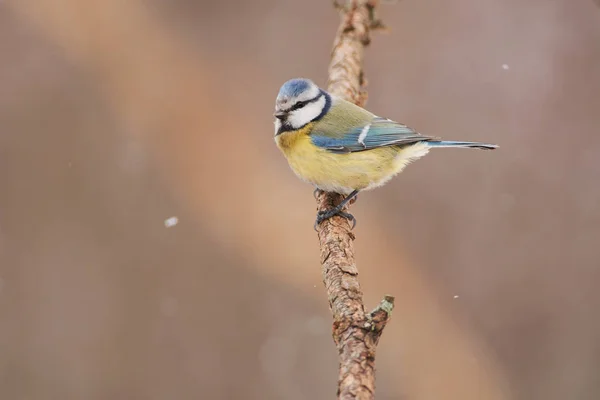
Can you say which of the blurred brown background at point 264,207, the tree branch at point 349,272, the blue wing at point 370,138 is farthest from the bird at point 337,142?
the blurred brown background at point 264,207

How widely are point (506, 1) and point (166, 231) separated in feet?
7.02

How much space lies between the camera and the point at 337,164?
1.98 metres

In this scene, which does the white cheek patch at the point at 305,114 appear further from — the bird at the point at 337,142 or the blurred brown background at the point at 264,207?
the blurred brown background at the point at 264,207

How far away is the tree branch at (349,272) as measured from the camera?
1.10m

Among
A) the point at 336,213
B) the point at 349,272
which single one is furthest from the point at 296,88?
the point at 349,272

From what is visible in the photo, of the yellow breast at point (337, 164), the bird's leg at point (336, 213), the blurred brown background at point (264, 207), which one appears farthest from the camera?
the blurred brown background at point (264, 207)

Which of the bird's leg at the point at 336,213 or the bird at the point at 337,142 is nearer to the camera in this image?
the bird's leg at the point at 336,213

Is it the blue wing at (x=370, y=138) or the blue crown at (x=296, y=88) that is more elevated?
the blue crown at (x=296, y=88)

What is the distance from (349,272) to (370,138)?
691 mm

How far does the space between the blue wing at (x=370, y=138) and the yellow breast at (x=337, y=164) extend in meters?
0.02

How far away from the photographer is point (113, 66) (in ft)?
12.5

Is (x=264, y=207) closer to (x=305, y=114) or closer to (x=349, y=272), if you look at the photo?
(x=305, y=114)

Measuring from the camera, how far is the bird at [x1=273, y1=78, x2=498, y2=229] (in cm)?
198

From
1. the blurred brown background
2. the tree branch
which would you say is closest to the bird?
the tree branch
